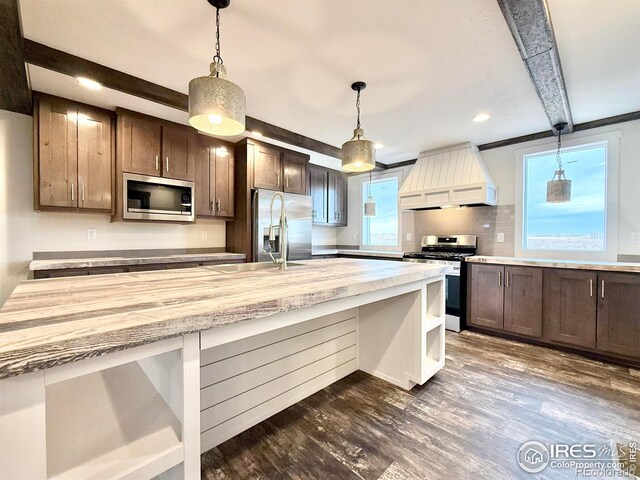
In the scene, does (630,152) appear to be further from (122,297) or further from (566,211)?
(122,297)

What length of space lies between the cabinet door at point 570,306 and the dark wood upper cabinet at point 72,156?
4.58 metres

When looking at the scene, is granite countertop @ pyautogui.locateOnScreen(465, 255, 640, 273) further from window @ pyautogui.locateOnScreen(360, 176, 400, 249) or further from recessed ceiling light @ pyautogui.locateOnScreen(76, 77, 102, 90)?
recessed ceiling light @ pyautogui.locateOnScreen(76, 77, 102, 90)

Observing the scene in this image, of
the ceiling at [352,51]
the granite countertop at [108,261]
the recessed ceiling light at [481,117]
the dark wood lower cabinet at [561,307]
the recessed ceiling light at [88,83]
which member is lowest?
the dark wood lower cabinet at [561,307]

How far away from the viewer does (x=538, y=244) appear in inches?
140

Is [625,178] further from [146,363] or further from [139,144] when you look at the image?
[139,144]

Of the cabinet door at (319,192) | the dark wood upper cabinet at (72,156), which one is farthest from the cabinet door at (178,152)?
the cabinet door at (319,192)

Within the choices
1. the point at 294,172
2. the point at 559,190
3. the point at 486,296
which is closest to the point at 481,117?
the point at 559,190

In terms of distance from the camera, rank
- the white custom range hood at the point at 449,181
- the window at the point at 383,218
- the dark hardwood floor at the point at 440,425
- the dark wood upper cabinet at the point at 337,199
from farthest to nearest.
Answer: the dark wood upper cabinet at the point at 337,199 → the window at the point at 383,218 → the white custom range hood at the point at 449,181 → the dark hardwood floor at the point at 440,425

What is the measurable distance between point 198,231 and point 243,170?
3.35 ft

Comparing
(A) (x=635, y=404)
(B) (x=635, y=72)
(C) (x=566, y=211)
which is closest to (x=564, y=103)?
(B) (x=635, y=72)

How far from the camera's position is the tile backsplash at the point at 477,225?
3.74m

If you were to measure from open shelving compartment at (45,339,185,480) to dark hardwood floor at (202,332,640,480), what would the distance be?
2.14 ft

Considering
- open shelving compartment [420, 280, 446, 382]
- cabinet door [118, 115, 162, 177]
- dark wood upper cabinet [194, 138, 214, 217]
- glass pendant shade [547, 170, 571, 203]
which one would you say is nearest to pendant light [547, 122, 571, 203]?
glass pendant shade [547, 170, 571, 203]

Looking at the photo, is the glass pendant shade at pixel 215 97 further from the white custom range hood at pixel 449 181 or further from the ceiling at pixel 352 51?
the white custom range hood at pixel 449 181
